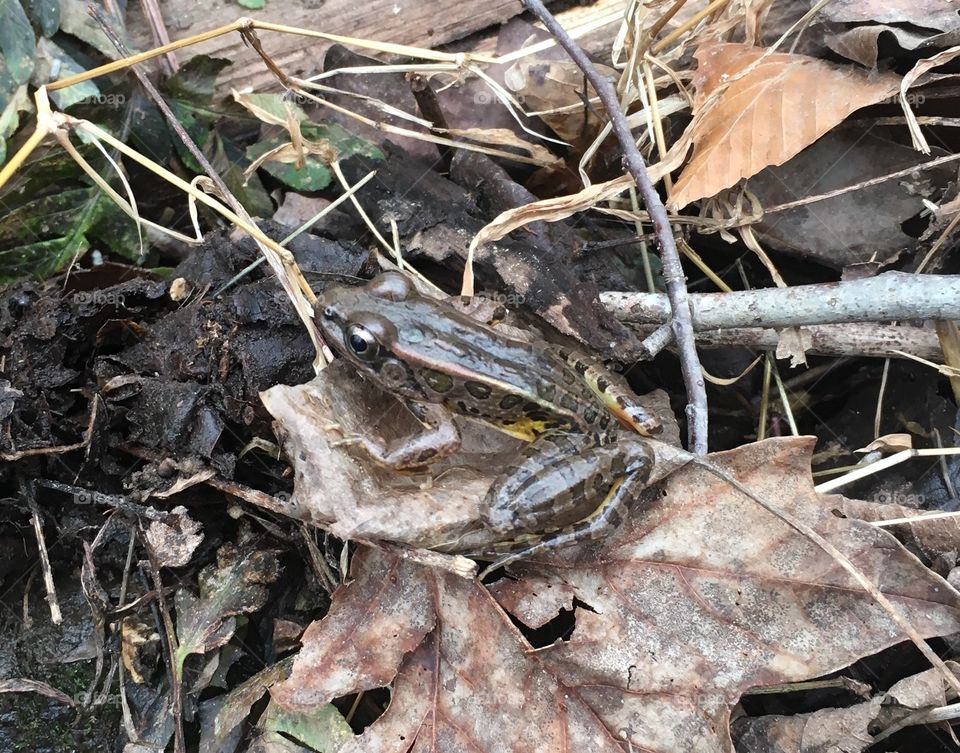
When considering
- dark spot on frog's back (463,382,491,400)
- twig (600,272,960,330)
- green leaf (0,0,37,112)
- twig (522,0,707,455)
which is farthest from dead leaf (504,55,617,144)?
green leaf (0,0,37,112)

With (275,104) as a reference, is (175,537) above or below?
below

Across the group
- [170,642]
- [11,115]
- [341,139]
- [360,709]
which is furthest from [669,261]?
[11,115]

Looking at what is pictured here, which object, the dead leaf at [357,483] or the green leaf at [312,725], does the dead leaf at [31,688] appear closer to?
the green leaf at [312,725]

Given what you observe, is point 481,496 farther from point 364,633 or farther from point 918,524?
point 918,524

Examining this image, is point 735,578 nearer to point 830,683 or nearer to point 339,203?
point 830,683

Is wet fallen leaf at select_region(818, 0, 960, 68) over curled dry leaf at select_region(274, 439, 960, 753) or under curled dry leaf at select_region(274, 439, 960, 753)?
over

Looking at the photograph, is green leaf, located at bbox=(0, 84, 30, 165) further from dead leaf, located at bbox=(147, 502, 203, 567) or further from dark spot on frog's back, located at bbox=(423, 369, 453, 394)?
dark spot on frog's back, located at bbox=(423, 369, 453, 394)
